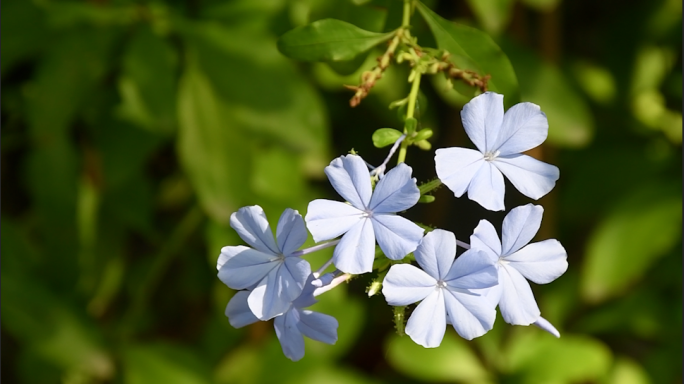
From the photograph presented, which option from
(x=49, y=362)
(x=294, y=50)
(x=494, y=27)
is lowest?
(x=49, y=362)

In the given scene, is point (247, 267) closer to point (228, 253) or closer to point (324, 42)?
point (228, 253)

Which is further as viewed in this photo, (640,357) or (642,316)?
(640,357)

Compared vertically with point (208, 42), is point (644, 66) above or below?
below

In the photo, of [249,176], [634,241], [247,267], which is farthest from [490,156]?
[634,241]

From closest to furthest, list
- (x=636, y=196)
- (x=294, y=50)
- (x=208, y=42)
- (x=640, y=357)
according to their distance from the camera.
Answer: (x=294, y=50)
(x=208, y=42)
(x=636, y=196)
(x=640, y=357)

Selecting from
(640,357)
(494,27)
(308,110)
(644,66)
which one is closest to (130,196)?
(308,110)

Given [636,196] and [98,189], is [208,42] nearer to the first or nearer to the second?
[98,189]

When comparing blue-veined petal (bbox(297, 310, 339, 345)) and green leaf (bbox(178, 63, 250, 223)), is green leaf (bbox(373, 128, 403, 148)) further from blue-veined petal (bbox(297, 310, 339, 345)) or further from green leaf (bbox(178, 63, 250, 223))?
green leaf (bbox(178, 63, 250, 223))

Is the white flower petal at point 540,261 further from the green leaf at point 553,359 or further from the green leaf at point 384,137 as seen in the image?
the green leaf at point 553,359
